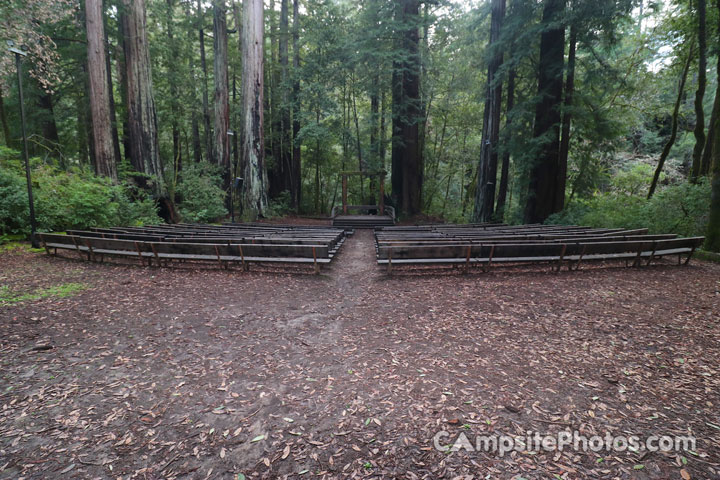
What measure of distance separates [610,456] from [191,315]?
4.82 m

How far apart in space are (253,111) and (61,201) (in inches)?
335

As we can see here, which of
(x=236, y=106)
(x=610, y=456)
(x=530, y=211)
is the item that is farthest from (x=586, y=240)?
(x=236, y=106)

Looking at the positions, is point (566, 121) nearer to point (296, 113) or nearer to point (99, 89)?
point (296, 113)

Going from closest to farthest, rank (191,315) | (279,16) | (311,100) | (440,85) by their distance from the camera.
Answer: (191,315)
(311,100)
(440,85)
(279,16)

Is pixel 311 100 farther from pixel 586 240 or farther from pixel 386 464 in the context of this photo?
pixel 386 464

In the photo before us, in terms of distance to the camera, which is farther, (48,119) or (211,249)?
(48,119)

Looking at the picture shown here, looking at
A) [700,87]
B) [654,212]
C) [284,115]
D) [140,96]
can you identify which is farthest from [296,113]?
[700,87]

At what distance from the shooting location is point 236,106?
22.3m

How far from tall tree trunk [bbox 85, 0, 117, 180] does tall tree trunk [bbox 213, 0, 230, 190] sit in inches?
233

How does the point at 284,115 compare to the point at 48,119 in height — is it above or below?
above

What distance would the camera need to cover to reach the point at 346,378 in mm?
3084

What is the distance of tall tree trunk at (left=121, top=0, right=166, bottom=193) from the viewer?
37.1 feet

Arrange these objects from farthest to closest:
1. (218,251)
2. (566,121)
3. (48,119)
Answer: (48,119), (566,121), (218,251)

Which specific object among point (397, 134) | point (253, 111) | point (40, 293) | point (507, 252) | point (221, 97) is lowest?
point (40, 293)
